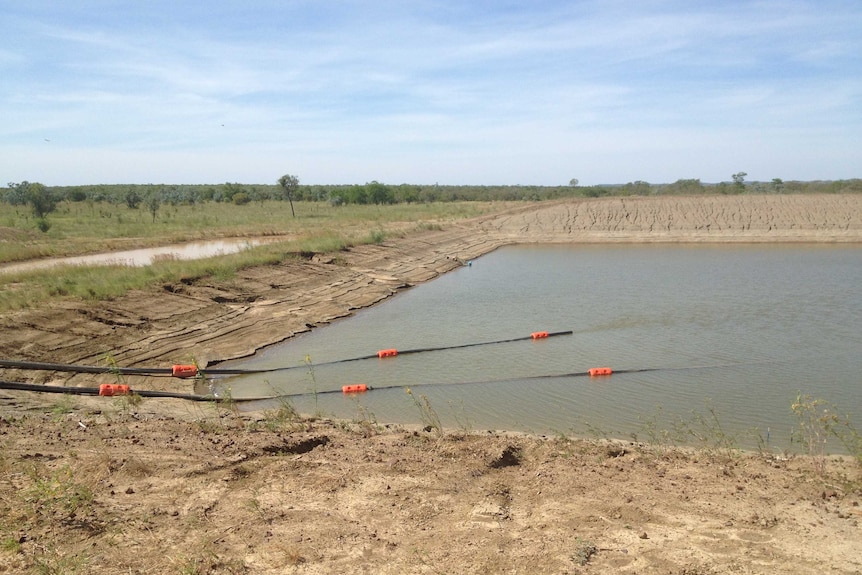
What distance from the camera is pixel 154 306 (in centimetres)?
1588

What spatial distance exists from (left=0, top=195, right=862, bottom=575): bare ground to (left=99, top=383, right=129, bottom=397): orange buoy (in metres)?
0.35

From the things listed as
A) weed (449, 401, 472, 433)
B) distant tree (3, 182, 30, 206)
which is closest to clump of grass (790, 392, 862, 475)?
weed (449, 401, 472, 433)

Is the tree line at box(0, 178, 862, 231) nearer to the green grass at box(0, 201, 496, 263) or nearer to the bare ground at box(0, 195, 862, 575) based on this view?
the green grass at box(0, 201, 496, 263)

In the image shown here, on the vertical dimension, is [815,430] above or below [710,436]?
above

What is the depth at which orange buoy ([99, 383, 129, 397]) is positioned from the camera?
10224mm

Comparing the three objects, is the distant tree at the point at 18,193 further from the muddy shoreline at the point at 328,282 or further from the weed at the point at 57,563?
the weed at the point at 57,563

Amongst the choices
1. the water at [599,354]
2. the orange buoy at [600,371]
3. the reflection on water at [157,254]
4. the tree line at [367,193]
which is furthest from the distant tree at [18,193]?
the orange buoy at [600,371]

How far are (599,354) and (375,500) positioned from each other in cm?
846

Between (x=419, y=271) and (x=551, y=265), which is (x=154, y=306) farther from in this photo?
(x=551, y=265)

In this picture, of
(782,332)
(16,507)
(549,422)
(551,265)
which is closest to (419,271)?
(551,265)

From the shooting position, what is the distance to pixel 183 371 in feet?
39.3

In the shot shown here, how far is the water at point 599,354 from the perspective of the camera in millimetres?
9977

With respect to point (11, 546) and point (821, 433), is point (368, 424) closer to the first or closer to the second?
point (11, 546)

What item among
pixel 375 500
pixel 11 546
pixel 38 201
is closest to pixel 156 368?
pixel 11 546
